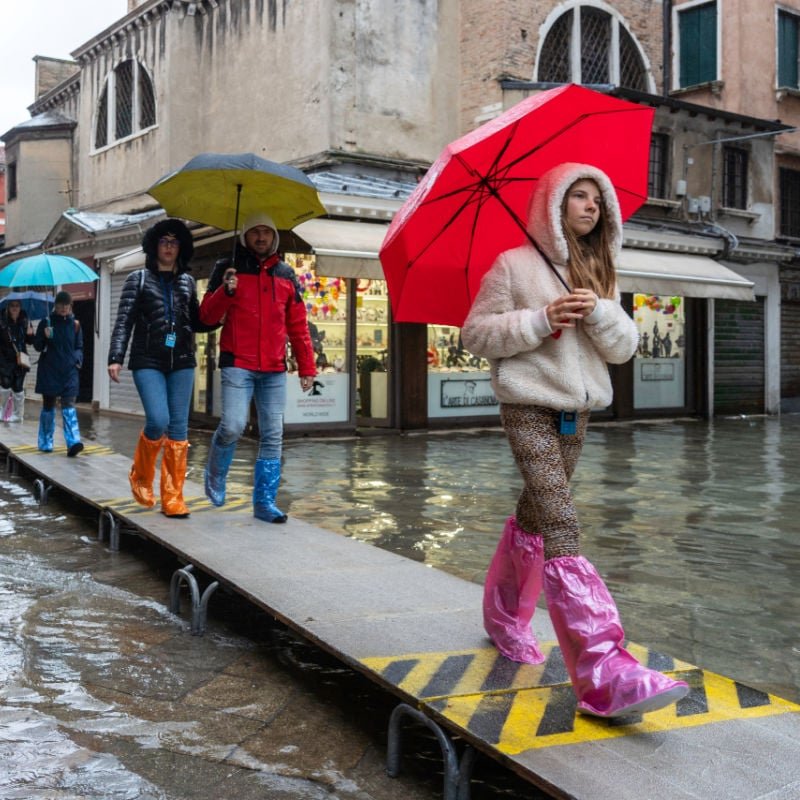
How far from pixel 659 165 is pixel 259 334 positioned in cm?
1508

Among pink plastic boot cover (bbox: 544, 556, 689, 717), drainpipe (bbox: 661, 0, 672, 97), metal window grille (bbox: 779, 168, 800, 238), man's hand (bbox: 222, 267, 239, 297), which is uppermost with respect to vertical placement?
drainpipe (bbox: 661, 0, 672, 97)

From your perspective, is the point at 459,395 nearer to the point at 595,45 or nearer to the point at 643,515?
the point at 595,45

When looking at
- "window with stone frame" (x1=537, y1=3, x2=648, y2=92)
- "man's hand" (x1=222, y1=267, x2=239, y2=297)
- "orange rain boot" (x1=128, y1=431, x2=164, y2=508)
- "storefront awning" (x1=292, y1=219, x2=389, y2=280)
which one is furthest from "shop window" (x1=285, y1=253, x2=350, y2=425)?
"man's hand" (x1=222, y1=267, x2=239, y2=297)

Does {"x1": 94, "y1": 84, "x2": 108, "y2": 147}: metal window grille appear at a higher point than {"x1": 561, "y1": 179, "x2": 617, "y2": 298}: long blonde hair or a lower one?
higher

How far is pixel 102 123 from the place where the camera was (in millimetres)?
23094

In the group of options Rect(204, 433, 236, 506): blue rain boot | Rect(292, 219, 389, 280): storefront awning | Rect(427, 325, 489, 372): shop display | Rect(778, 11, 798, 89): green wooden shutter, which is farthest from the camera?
Rect(778, 11, 798, 89): green wooden shutter

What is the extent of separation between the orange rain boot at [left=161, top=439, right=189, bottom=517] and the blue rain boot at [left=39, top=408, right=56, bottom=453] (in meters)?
4.52

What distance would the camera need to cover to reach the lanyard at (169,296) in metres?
6.55

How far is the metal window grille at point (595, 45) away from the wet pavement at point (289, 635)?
36.5ft

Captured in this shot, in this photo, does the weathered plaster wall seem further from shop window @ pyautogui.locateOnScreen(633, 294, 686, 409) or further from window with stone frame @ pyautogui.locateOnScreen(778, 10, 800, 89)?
window with stone frame @ pyautogui.locateOnScreen(778, 10, 800, 89)

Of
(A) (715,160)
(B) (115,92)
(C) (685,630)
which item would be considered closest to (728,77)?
(A) (715,160)

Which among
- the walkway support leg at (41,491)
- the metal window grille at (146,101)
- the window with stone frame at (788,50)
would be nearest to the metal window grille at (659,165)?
the window with stone frame at (788,50)

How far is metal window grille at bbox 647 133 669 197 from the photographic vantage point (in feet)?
63.7

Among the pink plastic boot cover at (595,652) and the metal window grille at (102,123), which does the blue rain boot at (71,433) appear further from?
the metal window grille at (102,123)
